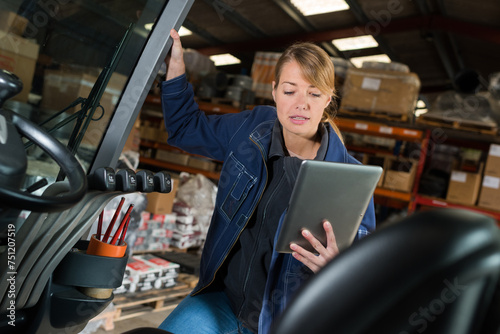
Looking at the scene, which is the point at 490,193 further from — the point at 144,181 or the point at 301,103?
the point at 144,181

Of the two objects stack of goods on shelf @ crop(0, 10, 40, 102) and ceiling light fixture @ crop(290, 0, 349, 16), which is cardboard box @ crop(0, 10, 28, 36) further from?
ceiling light fixture @ crop(290, 0, 349, 16)

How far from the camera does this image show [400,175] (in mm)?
5598

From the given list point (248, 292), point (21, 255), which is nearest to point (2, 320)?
point (21, 255)

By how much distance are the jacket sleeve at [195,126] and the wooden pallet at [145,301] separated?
6.71ft

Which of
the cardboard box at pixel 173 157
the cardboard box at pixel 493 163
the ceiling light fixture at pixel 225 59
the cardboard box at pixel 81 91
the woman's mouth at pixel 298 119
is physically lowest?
the cardboard box at pixel 81 91

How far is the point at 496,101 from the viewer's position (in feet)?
18.0

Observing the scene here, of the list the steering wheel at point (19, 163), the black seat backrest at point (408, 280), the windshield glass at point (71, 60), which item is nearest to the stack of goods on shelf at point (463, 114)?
the windshield glass at point (71, 60)

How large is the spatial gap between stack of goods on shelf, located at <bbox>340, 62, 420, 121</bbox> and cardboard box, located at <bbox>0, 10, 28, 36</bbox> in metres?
4.70

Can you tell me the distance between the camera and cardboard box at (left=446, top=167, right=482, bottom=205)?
17.9 ft

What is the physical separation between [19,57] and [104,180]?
554 millimetres

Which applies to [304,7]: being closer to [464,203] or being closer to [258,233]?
[464,203]

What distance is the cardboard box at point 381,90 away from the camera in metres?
5.29

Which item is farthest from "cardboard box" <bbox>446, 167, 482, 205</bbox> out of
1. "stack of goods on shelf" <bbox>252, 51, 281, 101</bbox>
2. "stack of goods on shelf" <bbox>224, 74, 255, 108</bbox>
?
"stack of goods on shelf" <bbox>224, 74, 255, 108</bbox>

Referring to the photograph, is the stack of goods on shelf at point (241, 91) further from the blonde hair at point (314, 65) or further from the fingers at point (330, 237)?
the fingers at point (330, 237)
